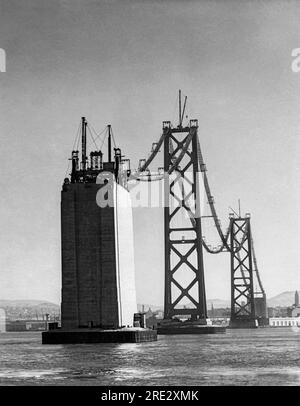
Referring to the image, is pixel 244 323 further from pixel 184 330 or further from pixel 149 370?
pixel 149 370

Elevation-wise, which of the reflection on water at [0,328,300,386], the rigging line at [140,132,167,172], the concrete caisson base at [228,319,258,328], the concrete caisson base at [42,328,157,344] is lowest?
the reflection on water at [0,328,300,386]

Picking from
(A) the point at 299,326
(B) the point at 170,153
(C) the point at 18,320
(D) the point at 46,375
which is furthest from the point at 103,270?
(C) the point at 18,320

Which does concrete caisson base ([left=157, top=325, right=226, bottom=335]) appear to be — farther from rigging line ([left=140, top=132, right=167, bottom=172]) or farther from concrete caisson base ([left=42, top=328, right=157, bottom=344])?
concrete caisson base ([left=42, top=328, right=157, bottom=344])

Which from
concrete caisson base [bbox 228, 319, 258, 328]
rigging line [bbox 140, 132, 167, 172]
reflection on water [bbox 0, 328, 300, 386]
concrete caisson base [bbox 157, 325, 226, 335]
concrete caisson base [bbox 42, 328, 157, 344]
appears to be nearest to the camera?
reflection on water [bbox 0, 328, 300, 386]

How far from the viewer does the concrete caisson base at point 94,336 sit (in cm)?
5034

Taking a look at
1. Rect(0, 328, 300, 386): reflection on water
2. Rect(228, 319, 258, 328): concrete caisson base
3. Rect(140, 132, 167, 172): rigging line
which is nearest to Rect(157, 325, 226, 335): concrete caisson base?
Rect(140, 132, 167, 172): rigging line

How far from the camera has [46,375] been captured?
25922mm

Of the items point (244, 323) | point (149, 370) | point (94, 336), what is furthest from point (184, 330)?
point (149, 370)

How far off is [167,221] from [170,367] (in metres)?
46.7

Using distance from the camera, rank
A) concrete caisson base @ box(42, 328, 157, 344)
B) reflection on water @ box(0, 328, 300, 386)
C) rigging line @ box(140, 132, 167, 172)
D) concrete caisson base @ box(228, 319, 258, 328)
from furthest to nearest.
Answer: concrete caisson base @ box(228, 319, 258, 328)
rigging line @ box(140, 132, 167, 172)
concrete caisson base @ box(42, 328, 157, 344)
reflection on water @ box(0, 328, 300, 386)

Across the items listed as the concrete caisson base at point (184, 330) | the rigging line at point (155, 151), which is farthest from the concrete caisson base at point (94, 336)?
the rigging line at point (155, 151)

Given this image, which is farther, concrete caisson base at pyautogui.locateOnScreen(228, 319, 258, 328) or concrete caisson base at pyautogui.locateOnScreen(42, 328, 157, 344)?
concrete caisson base at pyautogui.locateOnScreen(228, 319, 258, 328)

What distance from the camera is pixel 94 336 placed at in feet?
166

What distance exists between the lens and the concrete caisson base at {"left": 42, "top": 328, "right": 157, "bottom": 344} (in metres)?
50.3
